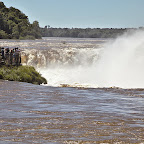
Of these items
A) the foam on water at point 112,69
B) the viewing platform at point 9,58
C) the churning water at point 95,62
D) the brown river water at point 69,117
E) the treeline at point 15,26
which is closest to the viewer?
the brown river water at point 69,117

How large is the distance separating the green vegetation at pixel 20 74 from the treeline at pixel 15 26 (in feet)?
298

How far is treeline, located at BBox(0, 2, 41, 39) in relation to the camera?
122 m

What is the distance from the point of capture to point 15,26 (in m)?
127

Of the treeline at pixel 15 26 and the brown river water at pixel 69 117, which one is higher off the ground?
the treeline at pixel 15 26

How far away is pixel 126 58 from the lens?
133 feet

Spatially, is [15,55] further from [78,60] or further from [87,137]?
[78,60]

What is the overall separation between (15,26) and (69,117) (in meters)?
118

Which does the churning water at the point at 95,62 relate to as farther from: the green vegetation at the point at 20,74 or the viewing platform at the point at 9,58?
the viewing platform at the point at 9,58

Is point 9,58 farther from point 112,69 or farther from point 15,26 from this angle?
point 15,26

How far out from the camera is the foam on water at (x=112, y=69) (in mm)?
31247

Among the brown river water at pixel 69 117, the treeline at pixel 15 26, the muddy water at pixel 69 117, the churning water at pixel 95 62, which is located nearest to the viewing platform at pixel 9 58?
the brown river water at pixel 69 117

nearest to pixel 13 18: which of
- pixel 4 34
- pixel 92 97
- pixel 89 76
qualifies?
pixel 4 34

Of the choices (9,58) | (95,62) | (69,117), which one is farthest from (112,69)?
(69,117)

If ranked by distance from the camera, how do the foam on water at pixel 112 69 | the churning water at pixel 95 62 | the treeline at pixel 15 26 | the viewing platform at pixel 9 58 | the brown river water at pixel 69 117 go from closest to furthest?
the brown river water at pixel 69 117 → the viewing platform at pixel 9 58 → the foam on water at pixel 112 69 → the churning water at pixel 95 62 → the treeline at pixel 15 26
